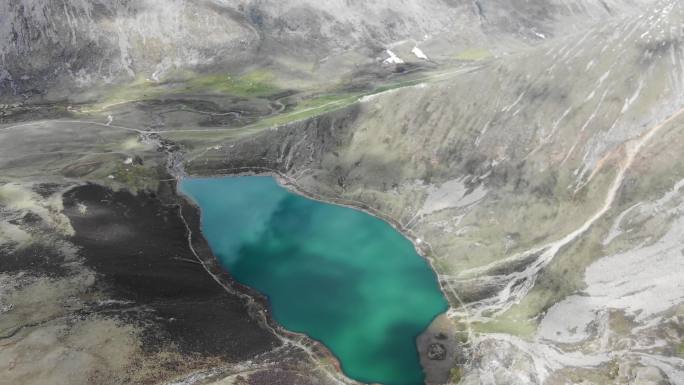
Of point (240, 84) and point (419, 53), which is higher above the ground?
point (419, 53)

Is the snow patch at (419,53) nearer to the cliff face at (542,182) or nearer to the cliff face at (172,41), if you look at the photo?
the cliff face at (172,41)

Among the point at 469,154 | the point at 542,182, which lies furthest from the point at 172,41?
the point at 542,182

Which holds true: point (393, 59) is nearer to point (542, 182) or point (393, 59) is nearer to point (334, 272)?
point (542, 182)

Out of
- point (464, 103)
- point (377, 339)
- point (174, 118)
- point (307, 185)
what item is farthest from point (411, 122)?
point (174, 118)

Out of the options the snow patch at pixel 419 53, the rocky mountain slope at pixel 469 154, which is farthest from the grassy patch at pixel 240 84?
the snow patch at pixel 419 53

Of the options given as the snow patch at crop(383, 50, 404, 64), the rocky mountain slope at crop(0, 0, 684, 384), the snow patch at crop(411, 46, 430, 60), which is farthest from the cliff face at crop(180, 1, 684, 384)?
the snow patch at crop(411, 46, 430, 60)

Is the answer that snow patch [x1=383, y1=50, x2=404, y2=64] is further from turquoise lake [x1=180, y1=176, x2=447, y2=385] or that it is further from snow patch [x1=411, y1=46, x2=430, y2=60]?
turquoise lake [x1=180, y1=176, x2=447, y2=385]

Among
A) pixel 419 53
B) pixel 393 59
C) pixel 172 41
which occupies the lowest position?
pixel 172 41

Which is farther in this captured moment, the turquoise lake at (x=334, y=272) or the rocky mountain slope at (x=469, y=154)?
the turquoise lake at (x=334, y=272)

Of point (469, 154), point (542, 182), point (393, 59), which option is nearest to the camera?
point (542, 182)
